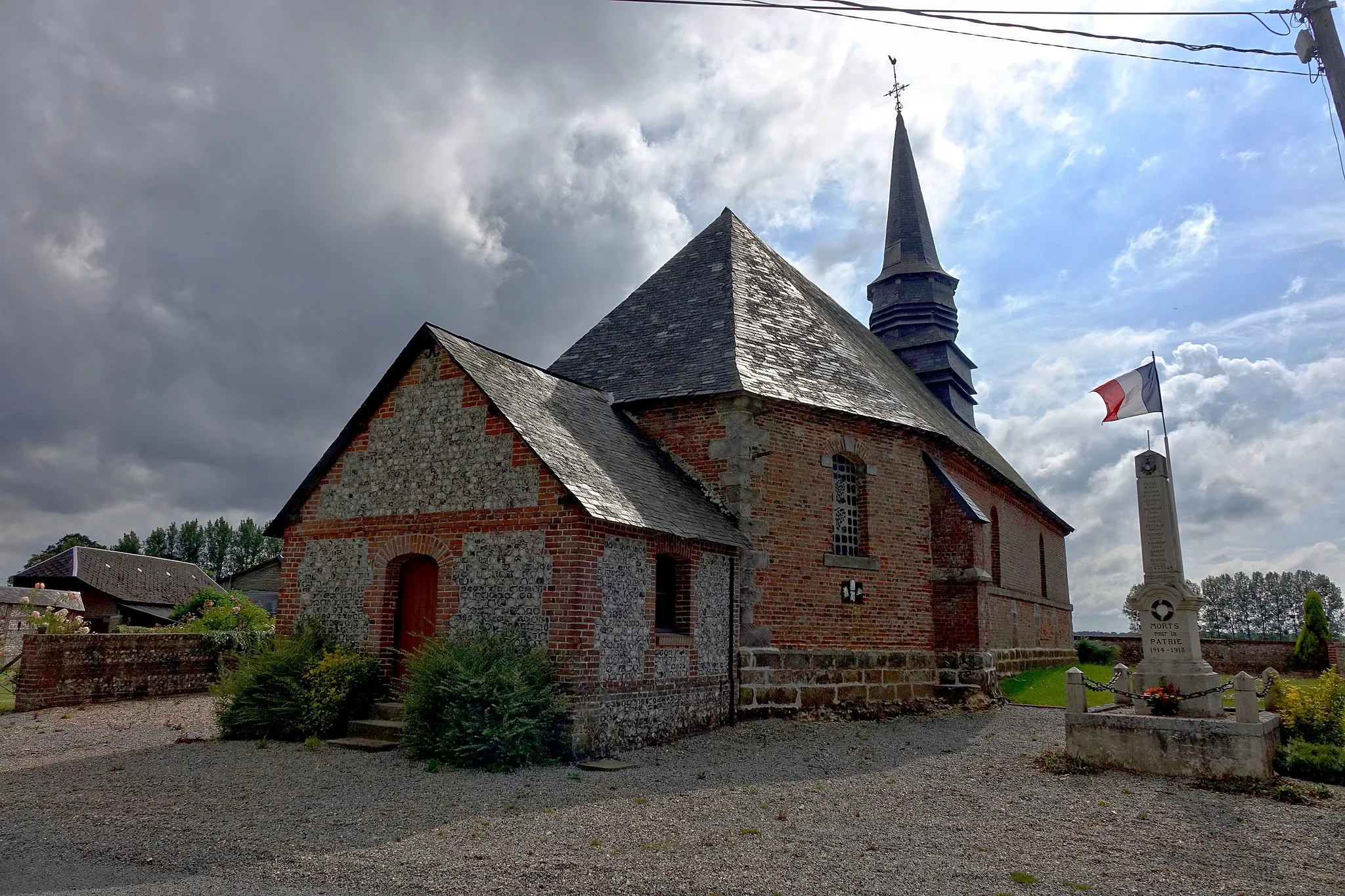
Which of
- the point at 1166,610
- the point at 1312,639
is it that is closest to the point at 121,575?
the point at 1166,610

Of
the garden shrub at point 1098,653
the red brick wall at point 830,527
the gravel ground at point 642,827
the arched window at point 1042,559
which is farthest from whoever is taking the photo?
the garden shrub at point 1098,653

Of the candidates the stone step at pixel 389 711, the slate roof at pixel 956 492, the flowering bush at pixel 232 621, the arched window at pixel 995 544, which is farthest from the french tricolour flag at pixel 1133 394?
the flowering bush at pixel 232 621

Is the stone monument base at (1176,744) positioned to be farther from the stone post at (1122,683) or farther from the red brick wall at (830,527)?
the red brick wall at (830,527)

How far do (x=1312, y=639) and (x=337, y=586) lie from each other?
2996 centimetres

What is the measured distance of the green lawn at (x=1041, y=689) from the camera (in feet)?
55.5

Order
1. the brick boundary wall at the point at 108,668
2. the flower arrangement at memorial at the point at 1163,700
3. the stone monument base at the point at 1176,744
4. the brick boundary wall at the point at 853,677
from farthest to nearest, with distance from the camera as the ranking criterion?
the brick boundary wall at the point at 108,668
the brick boundary wall at the point at 853,677
the flower arrangement at memorial at the point at 1163,700
the stone monument base at the point at 1176,744

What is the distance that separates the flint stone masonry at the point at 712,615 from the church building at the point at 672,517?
44mm

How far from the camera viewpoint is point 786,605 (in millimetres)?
13914

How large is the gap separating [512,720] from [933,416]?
1394cm

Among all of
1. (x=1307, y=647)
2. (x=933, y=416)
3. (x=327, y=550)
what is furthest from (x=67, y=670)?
(x=1307, y=647)

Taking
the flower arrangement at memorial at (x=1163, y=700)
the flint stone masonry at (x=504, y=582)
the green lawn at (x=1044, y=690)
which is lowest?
the green lawn at (x=1044, y=690)

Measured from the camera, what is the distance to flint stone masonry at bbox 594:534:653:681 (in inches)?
425

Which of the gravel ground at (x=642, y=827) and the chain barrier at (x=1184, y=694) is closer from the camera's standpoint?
the gravel ground at (x=642, y=827)

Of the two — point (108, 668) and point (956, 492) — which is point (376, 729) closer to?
point (108, 668)
